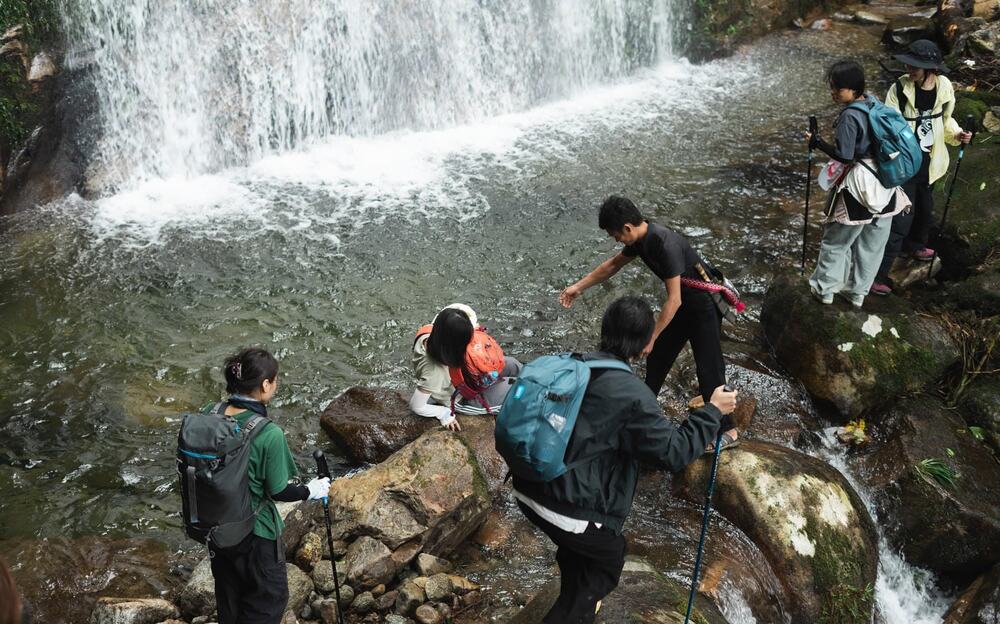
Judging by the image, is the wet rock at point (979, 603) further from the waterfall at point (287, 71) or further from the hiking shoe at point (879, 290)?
the waterfall at point (287, 71)

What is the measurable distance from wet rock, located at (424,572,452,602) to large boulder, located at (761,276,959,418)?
12.7 ft

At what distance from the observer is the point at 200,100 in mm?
12039

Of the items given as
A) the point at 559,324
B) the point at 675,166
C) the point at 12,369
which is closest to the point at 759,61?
the point at 675,166

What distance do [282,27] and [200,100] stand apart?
6.10 ft

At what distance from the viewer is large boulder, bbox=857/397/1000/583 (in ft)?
18.7

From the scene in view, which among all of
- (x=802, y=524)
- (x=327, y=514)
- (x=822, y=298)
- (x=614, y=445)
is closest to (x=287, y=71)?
(x=822, y=298)

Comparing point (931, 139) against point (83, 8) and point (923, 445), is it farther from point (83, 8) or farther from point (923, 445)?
point (83, 8)

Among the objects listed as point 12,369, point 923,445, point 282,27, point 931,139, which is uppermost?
point 282,27

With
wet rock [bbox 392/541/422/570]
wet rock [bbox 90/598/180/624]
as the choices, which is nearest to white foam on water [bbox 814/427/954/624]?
wet rock [bbox 392/541/422/570]

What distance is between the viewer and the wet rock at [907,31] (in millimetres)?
15578

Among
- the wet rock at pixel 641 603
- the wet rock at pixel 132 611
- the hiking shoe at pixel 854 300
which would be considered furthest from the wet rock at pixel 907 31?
the wet rock at pixel 132 611

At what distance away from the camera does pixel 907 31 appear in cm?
1590

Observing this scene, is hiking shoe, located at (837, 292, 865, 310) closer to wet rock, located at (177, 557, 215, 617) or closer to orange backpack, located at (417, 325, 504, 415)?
orange backpack, located at (417, 325, 504, 415)

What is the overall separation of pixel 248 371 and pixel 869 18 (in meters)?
18.7
